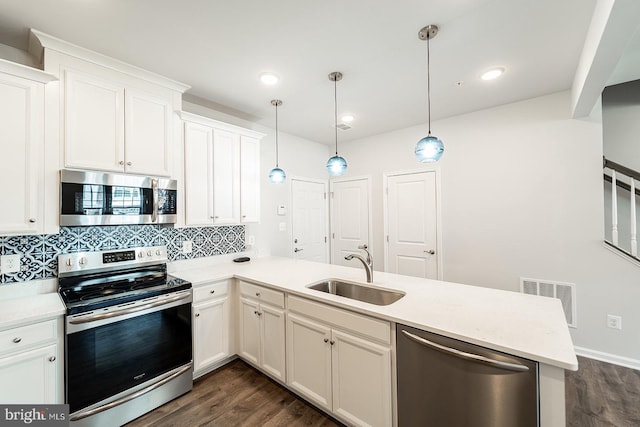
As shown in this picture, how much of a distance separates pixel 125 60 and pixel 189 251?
1781 mm

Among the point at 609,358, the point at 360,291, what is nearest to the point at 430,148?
the point at 360,291

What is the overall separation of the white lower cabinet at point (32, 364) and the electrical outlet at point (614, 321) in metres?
4.51

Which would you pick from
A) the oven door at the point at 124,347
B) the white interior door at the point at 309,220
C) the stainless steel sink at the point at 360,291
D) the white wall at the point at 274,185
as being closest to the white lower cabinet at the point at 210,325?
the oven door at the point at 124,347

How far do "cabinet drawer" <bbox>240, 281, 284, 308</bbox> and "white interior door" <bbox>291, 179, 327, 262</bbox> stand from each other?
1.56 metres

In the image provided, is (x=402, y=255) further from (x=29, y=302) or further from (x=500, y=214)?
(x=29, y=302)

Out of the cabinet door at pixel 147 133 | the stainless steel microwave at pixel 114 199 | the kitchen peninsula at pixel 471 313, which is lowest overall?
the kitchen peninsula at pixel 471 313

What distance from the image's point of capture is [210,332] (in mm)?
2330

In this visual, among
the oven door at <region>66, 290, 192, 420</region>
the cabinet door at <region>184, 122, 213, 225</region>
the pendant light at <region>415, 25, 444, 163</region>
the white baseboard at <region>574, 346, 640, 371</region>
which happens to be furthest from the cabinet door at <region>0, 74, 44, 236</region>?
the white baseboard at <region>574, 346, 640, 371</region>

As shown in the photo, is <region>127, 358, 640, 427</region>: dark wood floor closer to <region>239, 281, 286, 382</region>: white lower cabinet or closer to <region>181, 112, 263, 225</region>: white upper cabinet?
<region>239, 281, 286, 382</region>: white lower cabinet

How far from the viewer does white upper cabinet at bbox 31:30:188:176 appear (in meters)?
1.81

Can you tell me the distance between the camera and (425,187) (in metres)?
3.62

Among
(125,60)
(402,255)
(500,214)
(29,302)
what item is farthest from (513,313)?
(125,60)

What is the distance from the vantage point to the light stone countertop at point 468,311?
1129mm

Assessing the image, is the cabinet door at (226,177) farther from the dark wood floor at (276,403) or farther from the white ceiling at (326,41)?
the dark wood floor at (276,403)
